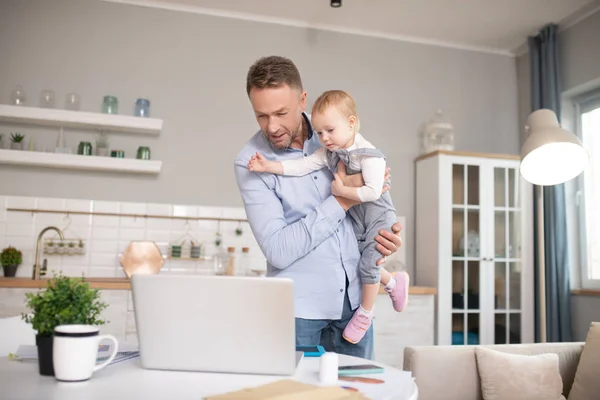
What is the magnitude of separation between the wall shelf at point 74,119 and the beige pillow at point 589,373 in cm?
A: 306

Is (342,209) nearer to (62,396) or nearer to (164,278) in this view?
(164,278)

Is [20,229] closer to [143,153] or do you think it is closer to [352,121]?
[143,153]

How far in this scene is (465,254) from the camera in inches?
177

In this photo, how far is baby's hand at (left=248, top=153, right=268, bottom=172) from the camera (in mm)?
1690

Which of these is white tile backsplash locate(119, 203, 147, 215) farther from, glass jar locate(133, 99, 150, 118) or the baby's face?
the baby's face

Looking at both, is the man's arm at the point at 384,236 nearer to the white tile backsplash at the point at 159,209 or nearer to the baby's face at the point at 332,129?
the baby's face at the point at 332,129

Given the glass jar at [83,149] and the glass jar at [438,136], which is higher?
the glass jar at [438,136]

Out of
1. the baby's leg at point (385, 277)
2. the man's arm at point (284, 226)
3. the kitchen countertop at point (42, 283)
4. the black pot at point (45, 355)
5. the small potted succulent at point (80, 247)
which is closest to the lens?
the black pot at point (45, 355)

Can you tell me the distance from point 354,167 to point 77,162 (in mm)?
2843

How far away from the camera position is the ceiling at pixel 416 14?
439 centimetres

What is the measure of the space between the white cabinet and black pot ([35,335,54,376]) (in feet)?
11.8

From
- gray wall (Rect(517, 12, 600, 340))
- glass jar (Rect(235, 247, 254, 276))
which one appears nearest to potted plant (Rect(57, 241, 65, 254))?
glass jar (Rect(235, 247, 254, 276))

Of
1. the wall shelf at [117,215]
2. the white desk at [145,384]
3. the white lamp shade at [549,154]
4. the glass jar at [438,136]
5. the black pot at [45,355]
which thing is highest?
the glass jar at [438,136]

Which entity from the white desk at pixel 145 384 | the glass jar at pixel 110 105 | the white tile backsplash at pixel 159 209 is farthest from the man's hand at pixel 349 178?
the glass jar at pixel 110 105
